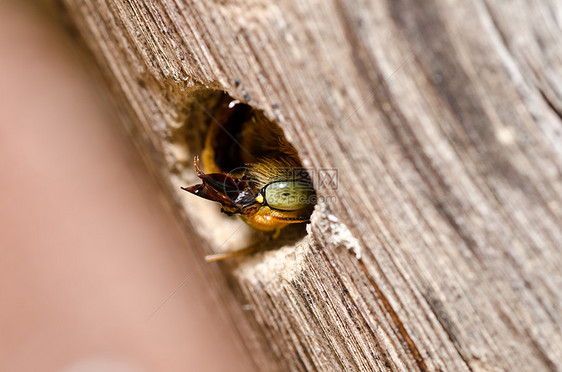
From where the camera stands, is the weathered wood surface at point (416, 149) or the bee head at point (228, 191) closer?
the weathered wood surface at point (416, 149)

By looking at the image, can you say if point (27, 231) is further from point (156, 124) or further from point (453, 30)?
point (453, 30)

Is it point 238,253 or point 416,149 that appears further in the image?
point 238,253

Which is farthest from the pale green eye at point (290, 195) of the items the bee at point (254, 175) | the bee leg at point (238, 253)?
the bee leg at point (238, 253)

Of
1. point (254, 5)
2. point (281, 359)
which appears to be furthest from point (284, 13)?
point (281, 359)

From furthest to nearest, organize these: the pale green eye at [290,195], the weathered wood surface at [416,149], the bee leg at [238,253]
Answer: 1. the bee leg at [238,253]
2. the pale green eye at [290,195]
3. the weathered wood surface at [416,149]

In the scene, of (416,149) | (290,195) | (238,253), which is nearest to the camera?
(416,149)

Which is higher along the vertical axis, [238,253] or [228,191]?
[228,191]

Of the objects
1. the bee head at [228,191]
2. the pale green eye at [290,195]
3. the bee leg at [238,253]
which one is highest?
the bee head at [228,191]

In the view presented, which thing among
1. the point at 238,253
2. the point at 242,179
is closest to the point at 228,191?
the point at 242,179

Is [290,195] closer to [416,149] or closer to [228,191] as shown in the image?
[228,191]

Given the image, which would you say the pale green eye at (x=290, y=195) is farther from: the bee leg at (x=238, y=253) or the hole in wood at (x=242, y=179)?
the bee leg at (x=238, y=253)
